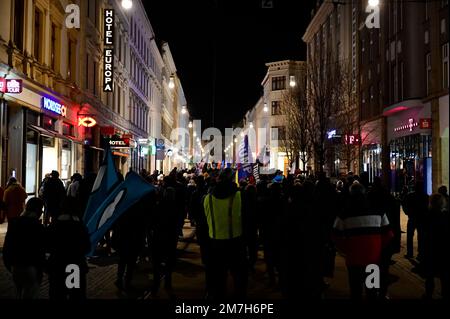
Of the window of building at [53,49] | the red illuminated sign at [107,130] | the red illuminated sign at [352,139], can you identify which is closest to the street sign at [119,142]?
the red illuminated sign at [107,130]

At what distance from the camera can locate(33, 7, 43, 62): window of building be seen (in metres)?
21.0

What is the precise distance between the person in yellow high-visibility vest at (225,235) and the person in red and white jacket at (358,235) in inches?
54.2

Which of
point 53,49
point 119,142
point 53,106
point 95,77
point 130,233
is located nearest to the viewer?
point 130,233

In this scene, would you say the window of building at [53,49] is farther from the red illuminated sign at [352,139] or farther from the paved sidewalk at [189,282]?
the red illuminated sign at [352,139]

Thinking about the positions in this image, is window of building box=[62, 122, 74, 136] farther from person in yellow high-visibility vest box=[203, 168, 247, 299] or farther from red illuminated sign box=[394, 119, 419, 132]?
person in yellow high-visibility vest box=[203, 168, 247, 299]

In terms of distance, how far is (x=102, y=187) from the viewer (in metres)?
8.14

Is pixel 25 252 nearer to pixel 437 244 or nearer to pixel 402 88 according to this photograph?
pixel 437 244

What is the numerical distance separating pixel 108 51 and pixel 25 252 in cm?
2622

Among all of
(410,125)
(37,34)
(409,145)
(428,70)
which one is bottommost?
(409,145)

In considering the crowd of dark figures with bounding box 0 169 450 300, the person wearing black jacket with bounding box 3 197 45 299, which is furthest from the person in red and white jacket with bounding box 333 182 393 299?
the person wearing black jacket with bounding box 3 197 45 299

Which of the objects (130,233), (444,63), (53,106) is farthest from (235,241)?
(444,63)

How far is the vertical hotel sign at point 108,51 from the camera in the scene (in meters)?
31.0

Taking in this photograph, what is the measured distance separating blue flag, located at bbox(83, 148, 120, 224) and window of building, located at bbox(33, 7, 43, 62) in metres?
14.3
